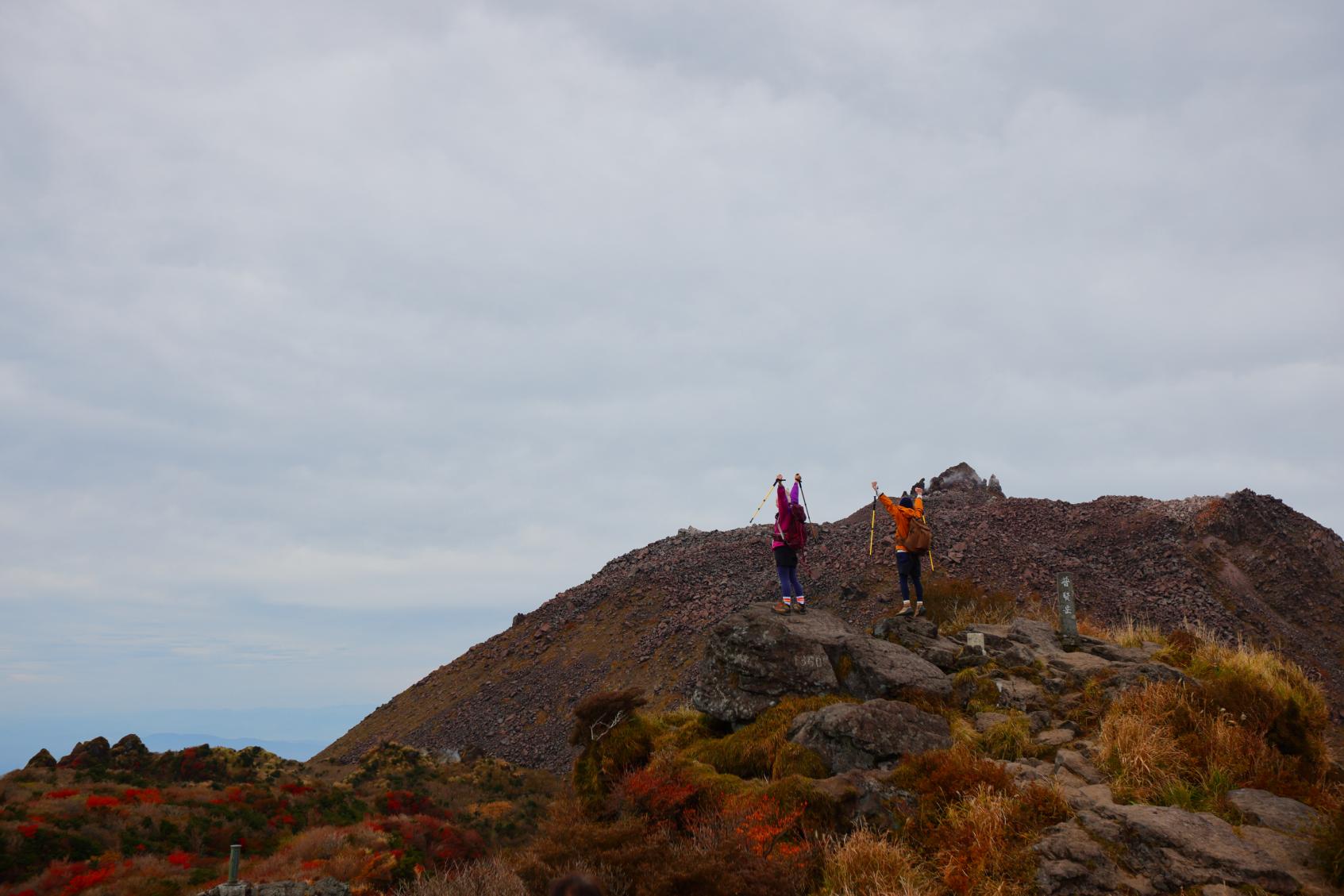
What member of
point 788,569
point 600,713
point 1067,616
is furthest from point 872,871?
point 1067,616

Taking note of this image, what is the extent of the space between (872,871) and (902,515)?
29.9ft

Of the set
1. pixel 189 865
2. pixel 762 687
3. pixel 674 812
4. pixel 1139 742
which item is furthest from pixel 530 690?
pixel 1139 742

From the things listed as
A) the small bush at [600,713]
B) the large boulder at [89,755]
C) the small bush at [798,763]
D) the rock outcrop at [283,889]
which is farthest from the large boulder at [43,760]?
the small bush at [798,763]

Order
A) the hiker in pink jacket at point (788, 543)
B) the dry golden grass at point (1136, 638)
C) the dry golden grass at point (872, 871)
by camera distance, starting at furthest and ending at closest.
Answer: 1. the dry golden grass at point (1136, 638)
2. the hiker in pink jacket at point (788, 543)
3. the dry golden grass at point (872, 871)

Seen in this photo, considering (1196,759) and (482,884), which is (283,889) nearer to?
(482,884)

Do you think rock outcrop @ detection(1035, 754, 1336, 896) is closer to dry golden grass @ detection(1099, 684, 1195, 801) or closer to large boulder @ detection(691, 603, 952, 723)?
dry golden grass @ detection(1099, 684, 1195, 801)

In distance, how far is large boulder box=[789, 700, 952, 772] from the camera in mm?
10953

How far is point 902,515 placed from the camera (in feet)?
54.2

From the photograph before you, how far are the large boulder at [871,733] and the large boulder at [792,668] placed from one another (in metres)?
1.56

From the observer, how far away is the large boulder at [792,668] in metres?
13.4

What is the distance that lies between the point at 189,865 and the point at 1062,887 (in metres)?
21.3

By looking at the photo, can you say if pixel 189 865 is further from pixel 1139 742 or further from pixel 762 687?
pixel 1139 742

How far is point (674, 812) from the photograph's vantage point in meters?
10.5

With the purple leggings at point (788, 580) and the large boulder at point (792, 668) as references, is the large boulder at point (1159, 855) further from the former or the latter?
the purple leggings at point (788, 580)
